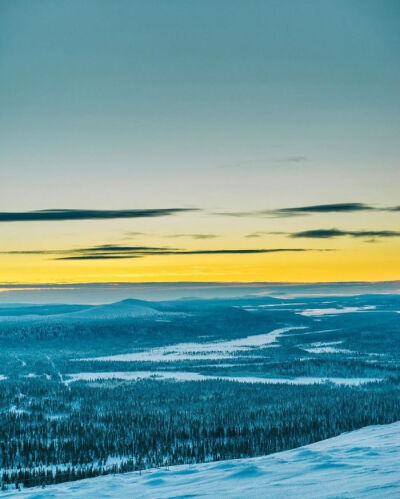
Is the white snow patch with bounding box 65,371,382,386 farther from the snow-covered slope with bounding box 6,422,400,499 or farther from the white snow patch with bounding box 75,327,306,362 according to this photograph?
the snow-covered slope with bounding box 6,422,400,499

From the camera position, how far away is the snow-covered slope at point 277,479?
15695 millimetres

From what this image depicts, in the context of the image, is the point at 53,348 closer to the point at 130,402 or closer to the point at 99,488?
the point at 130,402

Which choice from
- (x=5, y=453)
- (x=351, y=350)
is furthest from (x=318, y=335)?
(x=5, y=453)

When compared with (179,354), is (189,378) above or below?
above

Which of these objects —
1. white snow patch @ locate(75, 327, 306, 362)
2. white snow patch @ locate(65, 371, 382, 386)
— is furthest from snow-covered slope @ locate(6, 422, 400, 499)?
white snow patch @ locate(75, 327, 306, 362)

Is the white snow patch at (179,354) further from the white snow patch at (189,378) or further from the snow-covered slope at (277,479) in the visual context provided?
the snow-covered slope at (277,479)

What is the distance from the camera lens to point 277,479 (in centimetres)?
1777

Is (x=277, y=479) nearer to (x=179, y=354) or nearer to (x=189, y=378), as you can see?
(x=189, y=378)

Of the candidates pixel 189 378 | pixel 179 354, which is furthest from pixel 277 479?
pixel 179 354

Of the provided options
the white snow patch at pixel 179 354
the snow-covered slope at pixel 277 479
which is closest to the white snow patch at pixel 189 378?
the white snow patch at pixel 179 354

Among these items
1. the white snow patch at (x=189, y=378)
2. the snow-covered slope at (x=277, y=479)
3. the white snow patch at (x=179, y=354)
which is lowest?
the white snow patch at (x=179, y=354)

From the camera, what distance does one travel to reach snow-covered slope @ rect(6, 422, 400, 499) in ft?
51.5

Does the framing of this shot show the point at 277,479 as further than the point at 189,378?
No

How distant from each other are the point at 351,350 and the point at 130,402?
73729 mm
